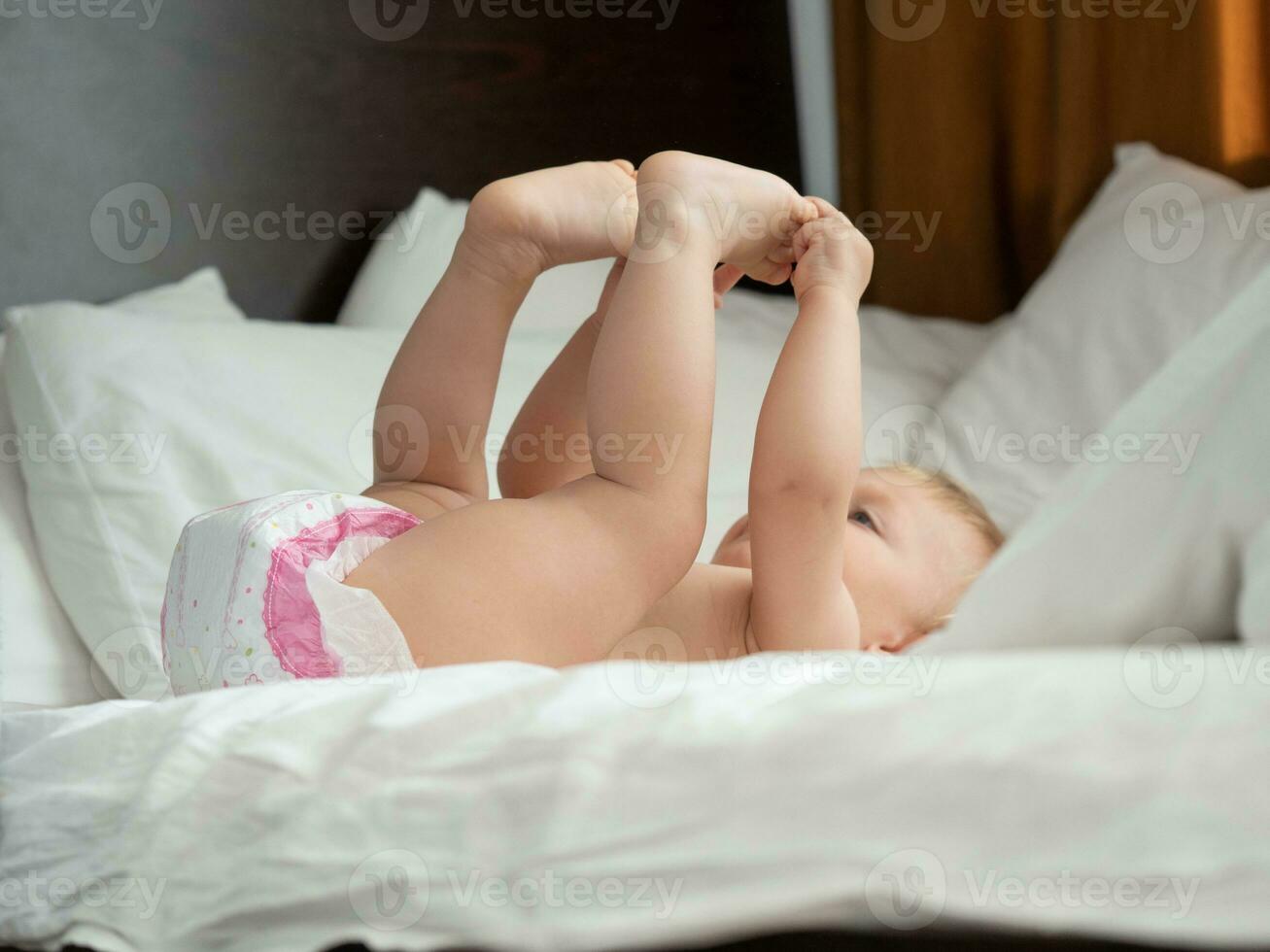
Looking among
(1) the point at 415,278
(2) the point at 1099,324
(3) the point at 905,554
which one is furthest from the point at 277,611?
(2) the point at 1099,324

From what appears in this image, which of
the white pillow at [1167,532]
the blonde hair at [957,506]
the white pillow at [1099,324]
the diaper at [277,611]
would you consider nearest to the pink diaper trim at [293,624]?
the diaper at [277,611]

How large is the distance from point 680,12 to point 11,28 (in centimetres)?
103

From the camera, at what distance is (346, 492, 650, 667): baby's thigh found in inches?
31.0

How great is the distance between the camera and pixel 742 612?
3.35 ft

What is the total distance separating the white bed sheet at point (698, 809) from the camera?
0.46 meters

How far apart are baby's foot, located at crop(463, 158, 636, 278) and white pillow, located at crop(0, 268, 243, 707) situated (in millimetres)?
509

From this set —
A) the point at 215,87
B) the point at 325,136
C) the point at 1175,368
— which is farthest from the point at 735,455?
the point at 1175,368

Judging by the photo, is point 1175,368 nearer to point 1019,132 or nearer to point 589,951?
point 589,951

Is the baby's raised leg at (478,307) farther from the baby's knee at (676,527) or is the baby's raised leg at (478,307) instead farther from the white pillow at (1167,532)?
the white pillow at (1167,532)

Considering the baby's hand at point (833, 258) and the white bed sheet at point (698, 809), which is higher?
the baby's hand at point (833, 258)

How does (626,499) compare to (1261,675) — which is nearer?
(1261,675)

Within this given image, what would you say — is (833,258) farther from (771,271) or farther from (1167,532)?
(1167,532)

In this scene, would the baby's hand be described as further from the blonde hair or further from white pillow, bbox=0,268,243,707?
white pillow, bbox=0,268,243,707

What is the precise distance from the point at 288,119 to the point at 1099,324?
3.65 ft
